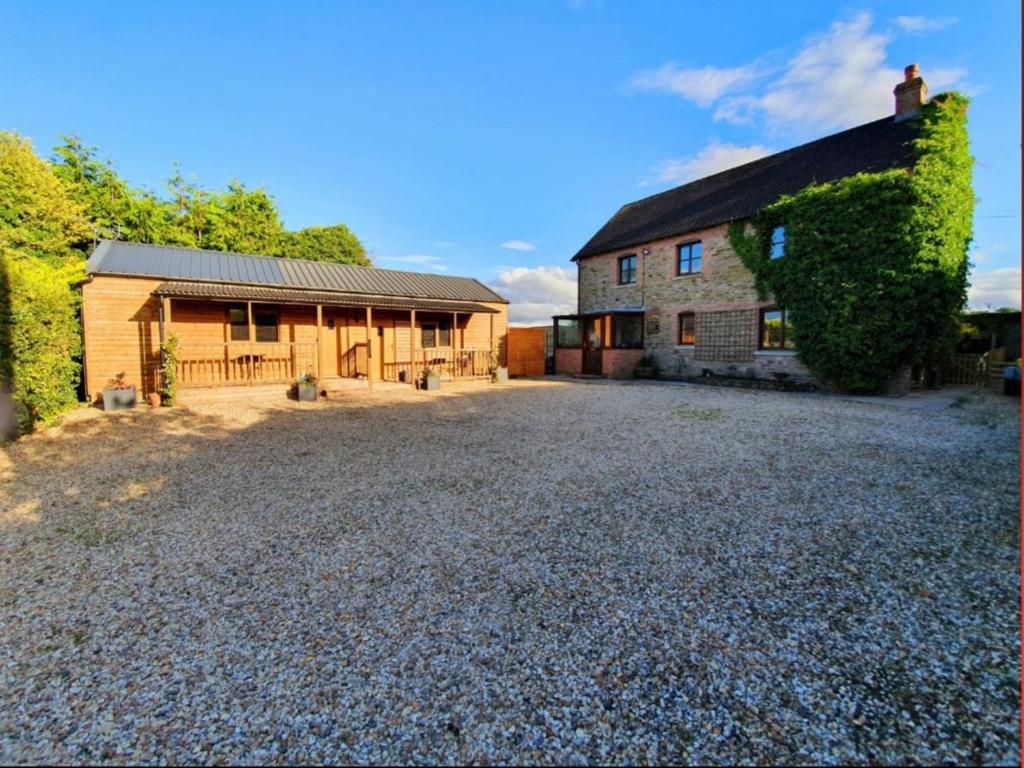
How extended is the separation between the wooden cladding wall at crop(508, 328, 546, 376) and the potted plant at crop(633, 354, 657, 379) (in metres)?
4.50

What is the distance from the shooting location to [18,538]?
3842mm

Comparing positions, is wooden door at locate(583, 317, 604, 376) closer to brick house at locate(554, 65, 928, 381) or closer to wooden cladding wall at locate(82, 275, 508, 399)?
brick house at locate(554, 65, 928, 381)

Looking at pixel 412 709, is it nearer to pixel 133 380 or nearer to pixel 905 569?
pixel 905 569

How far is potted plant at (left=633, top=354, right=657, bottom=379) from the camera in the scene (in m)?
18.5

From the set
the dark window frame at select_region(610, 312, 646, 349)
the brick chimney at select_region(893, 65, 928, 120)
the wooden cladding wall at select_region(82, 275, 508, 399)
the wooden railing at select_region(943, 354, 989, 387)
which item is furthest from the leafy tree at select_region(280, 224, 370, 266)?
the wooden railing at select_region(943, 354, 989, 387)

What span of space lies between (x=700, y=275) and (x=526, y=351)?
25.9 ft

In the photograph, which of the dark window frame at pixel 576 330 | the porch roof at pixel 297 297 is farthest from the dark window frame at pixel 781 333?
the porch roof at pixel 297 297

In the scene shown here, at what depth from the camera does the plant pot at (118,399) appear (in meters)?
10.5

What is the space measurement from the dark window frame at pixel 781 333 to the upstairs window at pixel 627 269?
5.87 metres

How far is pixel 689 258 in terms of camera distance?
1769 cm

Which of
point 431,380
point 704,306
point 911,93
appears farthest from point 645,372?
point 911,93

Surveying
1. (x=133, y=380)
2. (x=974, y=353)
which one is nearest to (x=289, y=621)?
(x=133, y=380)

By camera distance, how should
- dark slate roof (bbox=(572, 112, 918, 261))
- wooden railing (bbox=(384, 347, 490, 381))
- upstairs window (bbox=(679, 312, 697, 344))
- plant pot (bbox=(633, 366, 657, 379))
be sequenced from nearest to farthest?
1. dark slate roof (bbox=(572, 112, 918, 261))
2. wooden railing (bbox=(384, 347, 490, 381))
3. upstairs window (bbox=(679, 312, 697, 344))
4. plant pot (bbox=(633, 366, 657, 379))

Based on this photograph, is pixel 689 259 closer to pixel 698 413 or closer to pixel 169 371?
pixel 698 413
